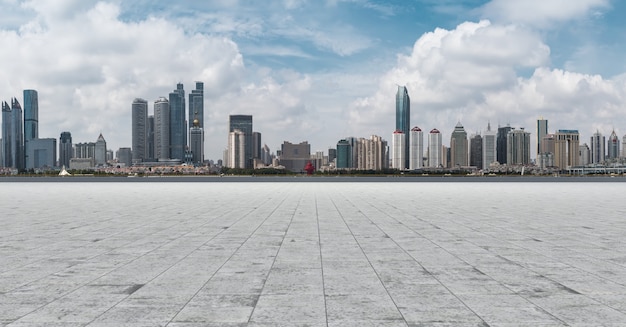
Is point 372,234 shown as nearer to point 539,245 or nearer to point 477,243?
point 477,243

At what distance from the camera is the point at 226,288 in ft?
34.3

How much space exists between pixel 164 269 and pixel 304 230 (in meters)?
8.56

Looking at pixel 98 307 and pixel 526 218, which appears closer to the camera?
pixel 98 307

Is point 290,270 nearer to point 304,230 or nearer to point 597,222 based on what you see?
point 304,230

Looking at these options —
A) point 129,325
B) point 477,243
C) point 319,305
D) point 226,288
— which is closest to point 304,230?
point 477,243

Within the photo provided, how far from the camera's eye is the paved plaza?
857 cm

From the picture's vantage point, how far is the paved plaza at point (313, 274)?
28.1 ft

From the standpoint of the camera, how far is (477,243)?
665 inches

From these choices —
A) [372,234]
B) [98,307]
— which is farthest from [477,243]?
[98,307]

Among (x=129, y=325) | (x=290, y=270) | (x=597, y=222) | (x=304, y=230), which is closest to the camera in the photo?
(x=129, y=325)

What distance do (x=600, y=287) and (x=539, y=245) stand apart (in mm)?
6014

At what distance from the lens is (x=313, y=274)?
38.8 ft

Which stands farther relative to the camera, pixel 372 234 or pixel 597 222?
pixel 597 222

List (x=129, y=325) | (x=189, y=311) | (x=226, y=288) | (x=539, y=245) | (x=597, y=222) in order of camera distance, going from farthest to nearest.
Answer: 1. (x=597, y=222)
2. (x=539, y=245)
3. (x=226, y=288)
4. (x=189, y=311)
5. (x=129, y=325)
